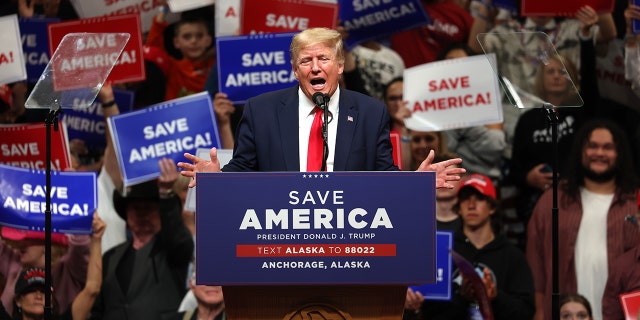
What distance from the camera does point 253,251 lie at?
4.02 m

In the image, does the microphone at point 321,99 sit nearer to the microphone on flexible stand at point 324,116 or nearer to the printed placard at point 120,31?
the microphone on flexible stand at point 324,116

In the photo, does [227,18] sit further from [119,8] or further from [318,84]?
[318,84]

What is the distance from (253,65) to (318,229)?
3.51 meters

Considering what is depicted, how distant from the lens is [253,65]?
7.41m

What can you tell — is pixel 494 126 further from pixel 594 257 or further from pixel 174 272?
pixel 174 272

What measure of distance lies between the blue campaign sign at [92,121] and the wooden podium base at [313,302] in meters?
4.15

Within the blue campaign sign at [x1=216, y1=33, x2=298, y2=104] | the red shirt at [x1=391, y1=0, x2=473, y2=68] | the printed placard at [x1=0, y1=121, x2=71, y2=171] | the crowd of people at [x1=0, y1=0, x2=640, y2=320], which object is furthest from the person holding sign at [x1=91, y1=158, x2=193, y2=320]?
the red shirt at [x1=391, y1=0, x2=473, y2=68]

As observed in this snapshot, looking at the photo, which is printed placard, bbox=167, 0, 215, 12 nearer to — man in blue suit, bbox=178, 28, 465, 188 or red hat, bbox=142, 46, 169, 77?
red hat, bbox=142, 46, 169, 77

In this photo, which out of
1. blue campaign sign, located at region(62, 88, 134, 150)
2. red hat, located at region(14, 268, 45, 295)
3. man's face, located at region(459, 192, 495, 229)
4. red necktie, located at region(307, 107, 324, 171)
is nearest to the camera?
red necktie, located at region(307, 107, 324, 171)

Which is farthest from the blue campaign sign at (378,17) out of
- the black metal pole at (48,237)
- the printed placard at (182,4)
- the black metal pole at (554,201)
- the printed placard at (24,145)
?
the black metal pole at (48,237)

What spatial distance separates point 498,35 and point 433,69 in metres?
2.07

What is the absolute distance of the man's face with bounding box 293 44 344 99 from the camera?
4.48 m

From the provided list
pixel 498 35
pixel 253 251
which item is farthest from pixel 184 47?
pixel 253 251

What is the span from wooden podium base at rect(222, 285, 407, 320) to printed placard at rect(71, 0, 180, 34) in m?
4.19
